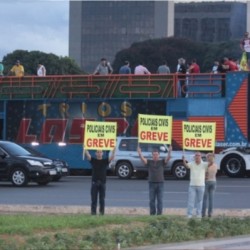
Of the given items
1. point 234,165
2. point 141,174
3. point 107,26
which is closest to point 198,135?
point 234,165

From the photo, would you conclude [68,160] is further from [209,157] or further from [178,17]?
[178,17]

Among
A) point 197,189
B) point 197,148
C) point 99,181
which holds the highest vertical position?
point 197,148

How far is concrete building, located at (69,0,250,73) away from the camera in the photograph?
132 metres

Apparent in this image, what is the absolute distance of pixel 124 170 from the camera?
3406cm

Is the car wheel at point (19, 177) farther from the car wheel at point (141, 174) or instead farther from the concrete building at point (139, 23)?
the concrete building at point (139, 23)

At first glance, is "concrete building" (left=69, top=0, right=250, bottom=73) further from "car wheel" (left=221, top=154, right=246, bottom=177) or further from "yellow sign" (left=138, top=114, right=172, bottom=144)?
"yellow sign" (left=138, top=114, right=172, bottom=144)

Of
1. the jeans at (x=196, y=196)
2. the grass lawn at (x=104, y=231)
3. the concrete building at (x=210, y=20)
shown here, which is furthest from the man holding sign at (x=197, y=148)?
the concrete building at (x=210, y=20)

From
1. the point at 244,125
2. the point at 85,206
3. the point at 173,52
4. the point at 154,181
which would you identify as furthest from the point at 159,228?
the point at 173,52

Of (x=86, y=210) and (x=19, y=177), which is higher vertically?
(x=19, y=177)

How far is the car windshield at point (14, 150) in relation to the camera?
3041cm

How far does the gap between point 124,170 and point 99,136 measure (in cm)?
1431

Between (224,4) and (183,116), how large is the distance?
Result: 99525 millimetres

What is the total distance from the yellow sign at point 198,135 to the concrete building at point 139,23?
364ft

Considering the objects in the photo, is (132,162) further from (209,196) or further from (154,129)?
(209,196)
